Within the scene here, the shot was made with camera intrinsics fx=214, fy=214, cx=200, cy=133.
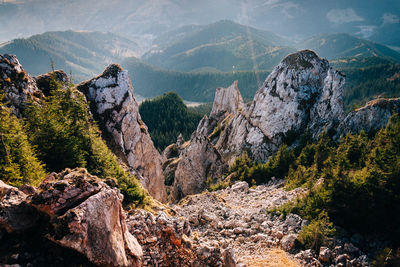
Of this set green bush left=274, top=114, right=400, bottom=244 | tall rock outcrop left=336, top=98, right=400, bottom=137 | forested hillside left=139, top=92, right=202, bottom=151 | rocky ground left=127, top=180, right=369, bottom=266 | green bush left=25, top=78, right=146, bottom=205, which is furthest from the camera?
forested hillside left=139, top=92, right=202, bottom=151

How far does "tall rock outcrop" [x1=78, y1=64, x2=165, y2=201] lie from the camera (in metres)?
35.8

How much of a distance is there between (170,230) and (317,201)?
1527cm

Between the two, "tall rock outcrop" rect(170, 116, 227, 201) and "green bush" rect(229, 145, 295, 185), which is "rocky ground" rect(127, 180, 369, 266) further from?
"tall rock outcrop" rect(170, 116, 227, 201)

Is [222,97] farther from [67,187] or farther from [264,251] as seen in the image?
[67,187]

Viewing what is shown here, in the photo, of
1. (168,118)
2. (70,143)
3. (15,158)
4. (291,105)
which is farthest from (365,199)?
(168,118)

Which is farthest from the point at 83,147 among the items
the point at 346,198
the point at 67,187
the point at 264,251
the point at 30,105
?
the point at 346,198

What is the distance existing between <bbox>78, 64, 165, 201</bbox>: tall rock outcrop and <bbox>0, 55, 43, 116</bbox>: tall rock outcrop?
9544 mm

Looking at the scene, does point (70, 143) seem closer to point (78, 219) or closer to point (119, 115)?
point (78, 219)

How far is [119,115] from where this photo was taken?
36.9 metres

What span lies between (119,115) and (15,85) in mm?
14378

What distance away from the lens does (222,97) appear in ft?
324

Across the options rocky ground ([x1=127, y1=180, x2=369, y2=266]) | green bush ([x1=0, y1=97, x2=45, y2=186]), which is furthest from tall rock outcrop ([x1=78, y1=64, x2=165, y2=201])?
green bush ([x1=0, y1=97, x2=45, y2=186])

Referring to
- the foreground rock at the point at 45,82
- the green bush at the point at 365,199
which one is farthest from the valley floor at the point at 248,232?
the foreground rock at the point at 45,82

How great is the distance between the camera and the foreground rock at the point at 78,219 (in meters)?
9.78
